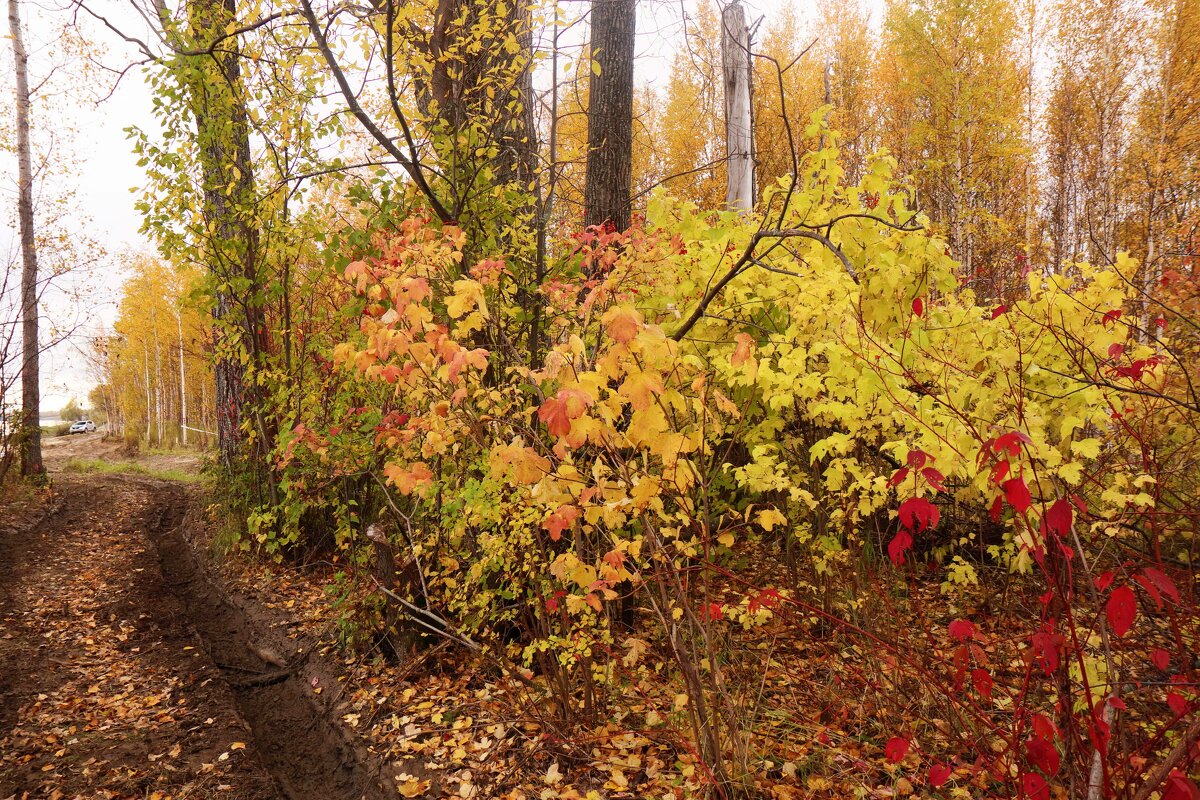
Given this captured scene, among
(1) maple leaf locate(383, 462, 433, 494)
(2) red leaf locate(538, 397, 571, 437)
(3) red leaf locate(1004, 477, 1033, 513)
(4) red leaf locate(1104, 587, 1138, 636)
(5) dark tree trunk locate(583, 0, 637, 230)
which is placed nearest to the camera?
(4) red leaf locate(1104, 587, 1138, 636)

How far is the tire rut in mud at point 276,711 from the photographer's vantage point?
11.0 ft

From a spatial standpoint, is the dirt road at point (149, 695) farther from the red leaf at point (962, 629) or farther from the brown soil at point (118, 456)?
the brown soil at point (118, 456)

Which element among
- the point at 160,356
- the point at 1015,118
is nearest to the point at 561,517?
the point at 1015,118

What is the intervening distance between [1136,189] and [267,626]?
17567 millimetres

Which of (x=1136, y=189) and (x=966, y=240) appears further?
(x=966, y=240)

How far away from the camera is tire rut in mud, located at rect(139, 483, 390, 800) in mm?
3365

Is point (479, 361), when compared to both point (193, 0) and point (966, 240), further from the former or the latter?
point (966, 240)

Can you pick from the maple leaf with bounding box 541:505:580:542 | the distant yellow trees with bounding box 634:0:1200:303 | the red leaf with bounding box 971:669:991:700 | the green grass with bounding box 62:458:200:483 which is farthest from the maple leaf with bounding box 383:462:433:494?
the green grass with bounding box 62:458:200:483

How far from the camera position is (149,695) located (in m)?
4.16

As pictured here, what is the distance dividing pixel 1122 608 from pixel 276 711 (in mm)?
4552

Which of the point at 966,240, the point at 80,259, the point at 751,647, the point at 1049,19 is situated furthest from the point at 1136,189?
the point at 80,259

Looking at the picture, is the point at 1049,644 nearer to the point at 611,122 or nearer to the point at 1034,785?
the point at 1034,785

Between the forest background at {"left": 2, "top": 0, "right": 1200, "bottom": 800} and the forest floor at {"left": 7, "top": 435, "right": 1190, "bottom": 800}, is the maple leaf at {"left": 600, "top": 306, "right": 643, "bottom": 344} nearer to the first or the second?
the forest background at {"left": 2, "top": 0, "right": 1200, "bottom": 800}

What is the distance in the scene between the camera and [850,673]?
335 centimetres
